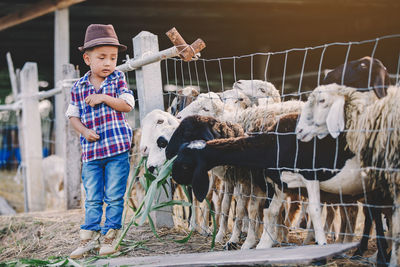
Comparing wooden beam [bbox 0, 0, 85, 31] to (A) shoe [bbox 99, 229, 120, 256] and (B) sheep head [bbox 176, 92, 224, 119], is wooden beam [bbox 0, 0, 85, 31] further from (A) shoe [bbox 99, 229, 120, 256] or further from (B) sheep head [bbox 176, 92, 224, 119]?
(A) shoe [bbox 99, 229, 120, 256]

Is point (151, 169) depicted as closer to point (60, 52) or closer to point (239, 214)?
point (239, 214)

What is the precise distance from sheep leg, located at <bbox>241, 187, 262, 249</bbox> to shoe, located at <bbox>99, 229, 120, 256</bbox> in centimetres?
97

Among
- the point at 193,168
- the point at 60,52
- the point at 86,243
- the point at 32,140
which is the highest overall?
the point at 60,52

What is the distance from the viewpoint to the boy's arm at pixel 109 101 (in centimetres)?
397

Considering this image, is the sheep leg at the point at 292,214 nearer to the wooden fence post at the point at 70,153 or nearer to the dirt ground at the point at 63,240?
the dirt ground at the point at 63,240

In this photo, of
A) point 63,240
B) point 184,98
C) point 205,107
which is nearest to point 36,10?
point 184,98

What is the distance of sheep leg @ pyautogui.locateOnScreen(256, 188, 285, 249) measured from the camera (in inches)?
152

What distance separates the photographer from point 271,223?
3.91m

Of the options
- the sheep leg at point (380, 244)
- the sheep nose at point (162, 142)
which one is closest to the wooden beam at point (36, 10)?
the sheep nose at point (162, 142)

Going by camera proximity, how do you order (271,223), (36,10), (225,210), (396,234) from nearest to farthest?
(396,234)
(271,223)
(225,210)
(36,10)

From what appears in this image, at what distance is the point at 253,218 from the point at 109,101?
139 centimetres

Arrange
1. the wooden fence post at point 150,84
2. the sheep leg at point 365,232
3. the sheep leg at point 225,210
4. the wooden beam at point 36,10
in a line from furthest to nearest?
the wooden beam at point 36,10 < the wooden fence post at point 150,84 < the sheep leg at point 225,210 < the sheep leg at point 365,232

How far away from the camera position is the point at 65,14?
9531 millimetres

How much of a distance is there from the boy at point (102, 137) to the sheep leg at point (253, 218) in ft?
3.21
